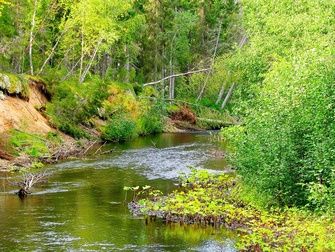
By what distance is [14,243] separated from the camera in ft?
64.9

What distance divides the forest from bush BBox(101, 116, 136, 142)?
10 centimetres

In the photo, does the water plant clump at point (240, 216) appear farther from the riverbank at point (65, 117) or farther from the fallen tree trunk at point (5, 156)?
the riverbank at point (65, 117)

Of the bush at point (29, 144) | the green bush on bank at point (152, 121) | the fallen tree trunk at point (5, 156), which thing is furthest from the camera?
the green bush on bank at point (152, 121)

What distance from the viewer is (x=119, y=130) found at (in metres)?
51.8

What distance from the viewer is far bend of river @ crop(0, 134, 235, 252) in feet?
66.0

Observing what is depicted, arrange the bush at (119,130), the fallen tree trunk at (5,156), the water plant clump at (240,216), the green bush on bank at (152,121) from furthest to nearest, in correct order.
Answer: the green bush on bank at (152,121), the bush at (119,130), the fallen tree trunk at (5,156), the water plant clump at (240,216)

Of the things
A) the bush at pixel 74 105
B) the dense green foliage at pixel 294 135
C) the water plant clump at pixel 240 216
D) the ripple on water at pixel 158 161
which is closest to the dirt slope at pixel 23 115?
the bush at pixel 74 105

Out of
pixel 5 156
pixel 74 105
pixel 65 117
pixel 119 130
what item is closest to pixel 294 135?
pixel 5 156

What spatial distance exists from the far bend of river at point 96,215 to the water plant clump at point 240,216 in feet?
2.34

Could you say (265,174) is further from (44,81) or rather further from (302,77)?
(44,81)

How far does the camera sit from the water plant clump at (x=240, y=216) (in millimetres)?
18375

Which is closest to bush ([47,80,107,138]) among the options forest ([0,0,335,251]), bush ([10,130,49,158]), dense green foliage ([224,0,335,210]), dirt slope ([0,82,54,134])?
forest ([0,0,335,251])

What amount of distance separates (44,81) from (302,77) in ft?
96.5

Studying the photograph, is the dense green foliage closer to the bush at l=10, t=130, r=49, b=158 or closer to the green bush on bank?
the bush at l=10, t=130, r=49, b=158
